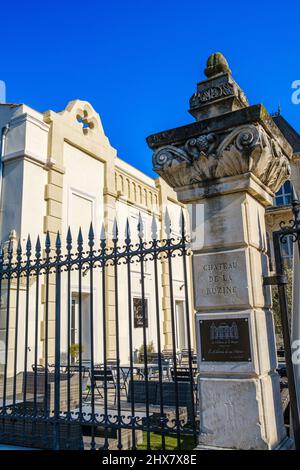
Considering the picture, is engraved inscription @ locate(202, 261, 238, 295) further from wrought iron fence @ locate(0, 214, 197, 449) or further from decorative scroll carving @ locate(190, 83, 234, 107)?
decorative scroll carving @ locate(190, 83, 234, 107)

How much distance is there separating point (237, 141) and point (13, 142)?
33.2 feet

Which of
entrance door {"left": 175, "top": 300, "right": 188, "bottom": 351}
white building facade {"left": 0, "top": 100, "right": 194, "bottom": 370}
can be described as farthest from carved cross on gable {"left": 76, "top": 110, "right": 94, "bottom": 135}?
entrance door {"left": 175, "top": 300, "right": 188, "bottom": 351}

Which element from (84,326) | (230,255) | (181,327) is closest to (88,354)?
(84,326)

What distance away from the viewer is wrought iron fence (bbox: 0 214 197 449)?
161 inches

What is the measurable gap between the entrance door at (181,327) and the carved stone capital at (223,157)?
46.5ft

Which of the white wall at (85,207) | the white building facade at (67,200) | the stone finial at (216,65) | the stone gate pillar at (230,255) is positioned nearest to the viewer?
the stone gate pillar at (230,255)

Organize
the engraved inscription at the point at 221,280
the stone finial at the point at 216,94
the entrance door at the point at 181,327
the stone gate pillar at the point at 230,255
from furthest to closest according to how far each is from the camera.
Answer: the entrance door at the point at 181,327
the stone finial at the point at 216,94
the engraved inscription at the point at 221,280
the stone gate pillar at the point at 230,255

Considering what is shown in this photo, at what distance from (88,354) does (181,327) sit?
6.48 m

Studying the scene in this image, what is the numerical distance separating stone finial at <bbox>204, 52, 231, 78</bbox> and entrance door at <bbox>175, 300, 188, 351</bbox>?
14349mm

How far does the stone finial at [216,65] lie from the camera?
4.32 m

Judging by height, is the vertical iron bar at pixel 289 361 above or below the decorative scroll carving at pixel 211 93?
below

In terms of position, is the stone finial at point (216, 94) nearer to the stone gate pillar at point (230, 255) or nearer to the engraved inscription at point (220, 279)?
the stone gate pillar at point (230, 255)

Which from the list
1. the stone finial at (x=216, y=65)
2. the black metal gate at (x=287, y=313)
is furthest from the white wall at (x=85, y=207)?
the black metal gate at (x=287, y=313)

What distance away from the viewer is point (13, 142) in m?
12.3
